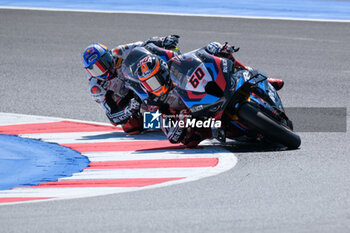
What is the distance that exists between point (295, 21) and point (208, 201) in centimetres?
1282

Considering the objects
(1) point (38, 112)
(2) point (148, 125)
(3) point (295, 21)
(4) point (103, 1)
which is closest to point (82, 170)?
(2) point (148, 125)

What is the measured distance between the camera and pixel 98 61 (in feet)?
29.8

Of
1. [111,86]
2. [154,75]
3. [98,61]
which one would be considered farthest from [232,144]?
[98,61]

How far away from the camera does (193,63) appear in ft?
25.2

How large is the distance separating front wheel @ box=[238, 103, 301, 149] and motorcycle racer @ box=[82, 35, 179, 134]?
194cm

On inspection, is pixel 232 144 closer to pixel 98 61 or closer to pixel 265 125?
pixel 265 125

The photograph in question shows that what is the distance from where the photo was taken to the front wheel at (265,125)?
738cm

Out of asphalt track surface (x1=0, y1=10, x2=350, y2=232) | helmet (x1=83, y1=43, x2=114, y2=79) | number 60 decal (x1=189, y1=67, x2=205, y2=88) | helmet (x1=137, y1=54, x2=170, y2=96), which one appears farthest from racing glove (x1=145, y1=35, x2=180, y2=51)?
number 60 decal (x1=189, y1=67, x2=205, y2=88)

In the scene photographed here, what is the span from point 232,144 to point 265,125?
2.87 ft

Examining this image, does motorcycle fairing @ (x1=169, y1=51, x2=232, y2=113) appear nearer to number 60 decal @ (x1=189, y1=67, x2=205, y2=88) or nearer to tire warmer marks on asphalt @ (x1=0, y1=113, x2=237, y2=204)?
number 60 decal @ (x1=189, y1=67, x2=205, y2=88)

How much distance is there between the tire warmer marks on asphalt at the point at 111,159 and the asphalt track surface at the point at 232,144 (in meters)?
0.27

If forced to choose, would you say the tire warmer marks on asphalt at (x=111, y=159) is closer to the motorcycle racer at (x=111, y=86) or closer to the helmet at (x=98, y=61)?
the motorcycle racer at (x=111, y=86)

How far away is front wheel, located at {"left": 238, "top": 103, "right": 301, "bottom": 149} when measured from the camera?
7379 millimetres

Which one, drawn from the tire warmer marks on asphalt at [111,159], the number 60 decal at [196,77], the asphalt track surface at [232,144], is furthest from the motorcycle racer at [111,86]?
the number 60 decal at [196,77]
